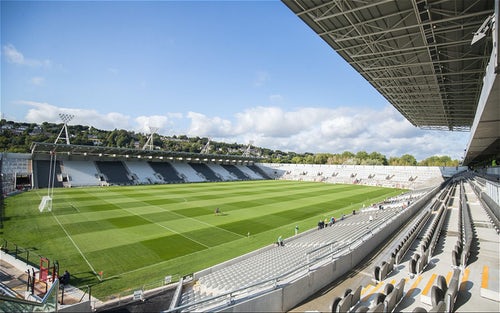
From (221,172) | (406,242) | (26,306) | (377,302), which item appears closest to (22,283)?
(26,306)

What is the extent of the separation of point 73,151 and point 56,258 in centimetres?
4364

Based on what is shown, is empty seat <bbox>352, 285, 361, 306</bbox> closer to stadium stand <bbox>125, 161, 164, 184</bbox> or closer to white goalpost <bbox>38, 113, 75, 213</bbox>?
white goalpost <bbox>38, 113, 75, 213</bbox>

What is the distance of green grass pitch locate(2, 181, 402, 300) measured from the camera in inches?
563

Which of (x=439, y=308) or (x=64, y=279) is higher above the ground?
(x=439, y=308)

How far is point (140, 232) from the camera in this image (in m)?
20.6

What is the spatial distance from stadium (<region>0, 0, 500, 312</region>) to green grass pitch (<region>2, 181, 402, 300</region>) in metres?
0.12

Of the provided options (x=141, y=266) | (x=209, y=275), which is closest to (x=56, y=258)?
(x=141, y=266)

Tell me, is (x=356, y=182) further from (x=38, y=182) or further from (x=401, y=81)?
(x=38, y=182)

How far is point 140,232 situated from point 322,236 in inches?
556

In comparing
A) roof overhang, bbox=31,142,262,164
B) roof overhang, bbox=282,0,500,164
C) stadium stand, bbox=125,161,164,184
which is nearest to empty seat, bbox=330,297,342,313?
roof overhang, bbox=282,0,500,164

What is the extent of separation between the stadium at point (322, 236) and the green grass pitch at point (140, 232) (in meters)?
0.12

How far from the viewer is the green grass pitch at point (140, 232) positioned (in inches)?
563

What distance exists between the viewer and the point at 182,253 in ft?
→ 54.8

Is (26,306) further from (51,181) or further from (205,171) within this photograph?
(205,171)
